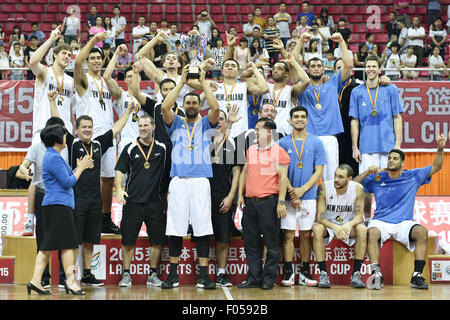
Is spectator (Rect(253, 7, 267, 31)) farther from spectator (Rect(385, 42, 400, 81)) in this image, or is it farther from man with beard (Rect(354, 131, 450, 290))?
man with beard (Rect(354, 131, 450, 290))

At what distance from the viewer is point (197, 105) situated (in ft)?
24.5

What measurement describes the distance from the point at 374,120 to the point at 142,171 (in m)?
3.12

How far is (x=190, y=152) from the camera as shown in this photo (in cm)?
745

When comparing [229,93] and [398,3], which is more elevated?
[398,3]

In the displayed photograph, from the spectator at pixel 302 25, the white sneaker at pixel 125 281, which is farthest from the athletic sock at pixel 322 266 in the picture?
the spectator at pixel 302 25

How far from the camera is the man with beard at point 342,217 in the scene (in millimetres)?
7578

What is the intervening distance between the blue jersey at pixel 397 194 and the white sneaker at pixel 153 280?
9.41 ft

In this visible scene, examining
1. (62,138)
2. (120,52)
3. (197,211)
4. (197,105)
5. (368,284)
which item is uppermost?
(120,52)

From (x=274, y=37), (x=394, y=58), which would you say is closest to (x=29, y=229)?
(x=274, y=37)

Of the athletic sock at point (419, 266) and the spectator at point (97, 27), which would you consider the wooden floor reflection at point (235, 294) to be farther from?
the spectator at point (97, 27)

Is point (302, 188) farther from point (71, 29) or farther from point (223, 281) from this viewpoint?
point (71, 29)

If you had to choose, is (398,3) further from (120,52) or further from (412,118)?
(120,52)

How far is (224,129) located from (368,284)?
8.32ft
